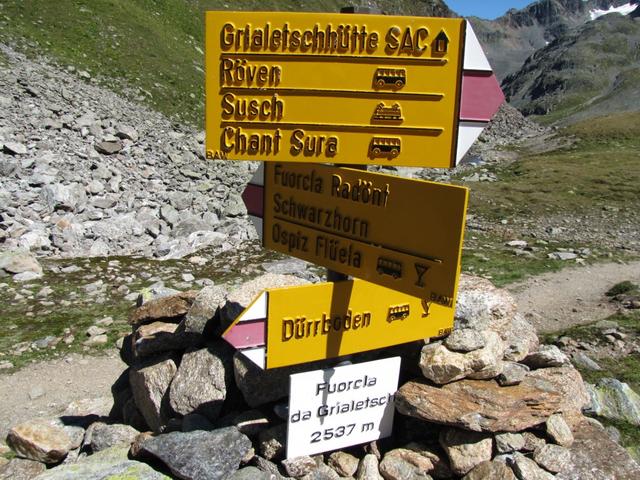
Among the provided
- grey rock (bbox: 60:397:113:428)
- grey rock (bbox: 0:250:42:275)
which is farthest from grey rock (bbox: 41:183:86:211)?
grey rock (bbox: 60:397:113:428)

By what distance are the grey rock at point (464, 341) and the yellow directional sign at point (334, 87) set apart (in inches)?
87.0

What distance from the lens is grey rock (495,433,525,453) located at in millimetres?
6125

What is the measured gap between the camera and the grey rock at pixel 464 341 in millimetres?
6578

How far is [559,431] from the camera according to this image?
6.34m

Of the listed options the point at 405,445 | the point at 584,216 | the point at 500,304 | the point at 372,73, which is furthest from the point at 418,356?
the point at 584,216

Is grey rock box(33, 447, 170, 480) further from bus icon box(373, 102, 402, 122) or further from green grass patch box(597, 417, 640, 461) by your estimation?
green grass patch box(597, 417, 640, 461)

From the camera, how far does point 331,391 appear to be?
20.5 ft

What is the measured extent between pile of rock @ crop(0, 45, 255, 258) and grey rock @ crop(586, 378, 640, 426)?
12.5 meters

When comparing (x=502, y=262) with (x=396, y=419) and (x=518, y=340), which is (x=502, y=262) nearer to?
(x=518, y=340)

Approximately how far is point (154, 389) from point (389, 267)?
12.7 feet

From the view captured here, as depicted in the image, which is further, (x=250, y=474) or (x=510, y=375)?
(x=510, y=375)

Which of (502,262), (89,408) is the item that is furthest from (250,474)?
(502,262)

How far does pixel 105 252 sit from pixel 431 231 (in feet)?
47.7

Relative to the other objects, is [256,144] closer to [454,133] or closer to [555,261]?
[454,133]
